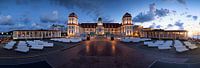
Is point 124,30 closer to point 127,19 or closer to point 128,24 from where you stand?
point 128,24

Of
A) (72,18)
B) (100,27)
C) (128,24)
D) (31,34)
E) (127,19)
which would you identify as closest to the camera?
(31,34)

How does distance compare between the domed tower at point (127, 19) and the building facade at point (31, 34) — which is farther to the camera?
the domed tower at point (127, 19)

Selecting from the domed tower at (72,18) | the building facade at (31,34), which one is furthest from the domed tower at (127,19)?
the building facade at (31,34)

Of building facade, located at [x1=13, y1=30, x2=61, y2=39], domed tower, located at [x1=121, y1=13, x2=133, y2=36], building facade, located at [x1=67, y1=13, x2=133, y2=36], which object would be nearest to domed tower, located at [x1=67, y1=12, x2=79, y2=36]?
building facade, located at [x1=67, y1=13, x2=133, y2=36]

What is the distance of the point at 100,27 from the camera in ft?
280

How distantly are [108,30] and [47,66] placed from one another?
8393 centimetres

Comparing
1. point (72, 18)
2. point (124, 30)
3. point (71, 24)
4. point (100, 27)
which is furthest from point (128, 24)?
point (71, 24)

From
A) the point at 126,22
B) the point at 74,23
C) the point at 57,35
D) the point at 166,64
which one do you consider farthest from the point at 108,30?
the point at 166,64

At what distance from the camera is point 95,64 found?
11.7 m

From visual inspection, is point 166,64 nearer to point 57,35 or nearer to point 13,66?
point 13,66

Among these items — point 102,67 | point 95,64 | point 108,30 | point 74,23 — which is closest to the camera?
point 102,67

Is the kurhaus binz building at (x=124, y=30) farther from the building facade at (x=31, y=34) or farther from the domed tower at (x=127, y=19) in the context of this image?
the building facade at (x=31, y=34)

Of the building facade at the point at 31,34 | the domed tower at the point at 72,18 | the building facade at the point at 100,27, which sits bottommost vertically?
the building facade at the point at 31,34

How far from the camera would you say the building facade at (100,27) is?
248 ft
